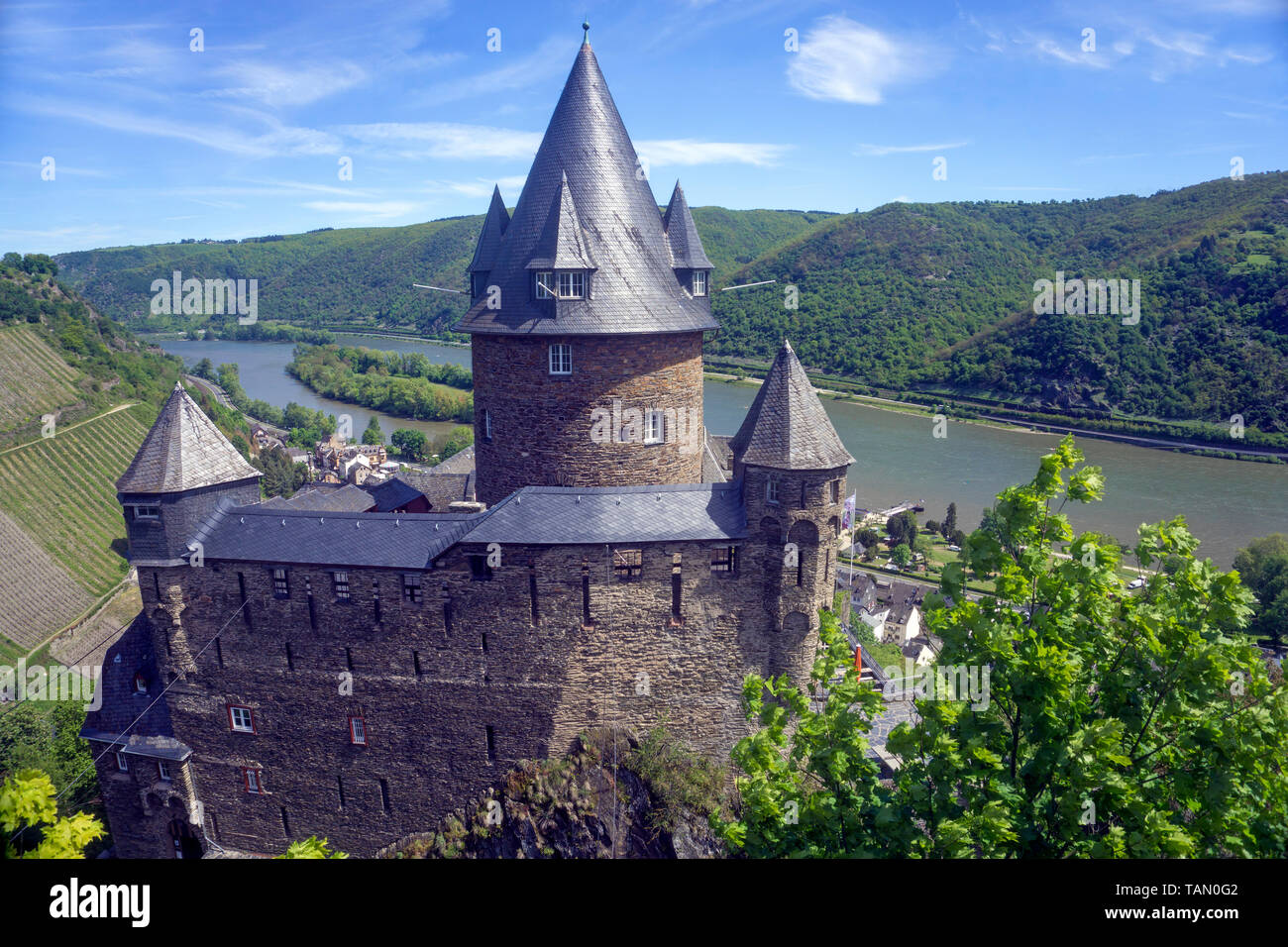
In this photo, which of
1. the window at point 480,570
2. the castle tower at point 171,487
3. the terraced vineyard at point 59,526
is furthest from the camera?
the terraced vineyard at point 59,526

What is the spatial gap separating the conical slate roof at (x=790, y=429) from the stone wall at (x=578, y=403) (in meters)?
2.98

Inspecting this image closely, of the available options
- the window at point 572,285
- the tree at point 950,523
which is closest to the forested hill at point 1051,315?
the tree at point 950,523

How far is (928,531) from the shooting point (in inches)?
2805

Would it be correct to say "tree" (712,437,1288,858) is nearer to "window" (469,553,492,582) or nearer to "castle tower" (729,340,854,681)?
"castle tower" (729,340,854,681)

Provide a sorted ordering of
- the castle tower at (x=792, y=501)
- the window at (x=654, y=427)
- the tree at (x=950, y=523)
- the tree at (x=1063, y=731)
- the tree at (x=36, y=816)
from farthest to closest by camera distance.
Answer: the tree at (x=950, y=523)
the window at (x=654, y=427)
the castle tower at (x=792, y=501)
the tree at (x=1063, y=731)
the tree at (x=36, y=816)

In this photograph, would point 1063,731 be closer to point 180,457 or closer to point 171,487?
point 171,487

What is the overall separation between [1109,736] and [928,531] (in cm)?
6575

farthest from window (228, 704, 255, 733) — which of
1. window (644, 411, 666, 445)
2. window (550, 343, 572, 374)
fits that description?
window (644, 411, 666, 445)

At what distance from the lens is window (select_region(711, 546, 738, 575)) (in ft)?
59.0

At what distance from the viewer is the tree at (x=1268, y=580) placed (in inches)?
1903

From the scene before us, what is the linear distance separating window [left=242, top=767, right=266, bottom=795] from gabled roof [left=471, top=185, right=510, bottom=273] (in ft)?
46.9

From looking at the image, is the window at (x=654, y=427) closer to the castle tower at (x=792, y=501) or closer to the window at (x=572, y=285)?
the castle tower at (x=792, y=501)

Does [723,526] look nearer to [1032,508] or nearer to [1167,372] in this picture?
[1032,508]

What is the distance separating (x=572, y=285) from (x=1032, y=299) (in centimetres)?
10950
